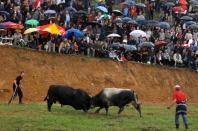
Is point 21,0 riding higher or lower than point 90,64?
higher

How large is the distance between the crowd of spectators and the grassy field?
9966mm

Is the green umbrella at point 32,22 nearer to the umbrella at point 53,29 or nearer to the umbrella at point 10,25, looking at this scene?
the umbrella at point 53,29

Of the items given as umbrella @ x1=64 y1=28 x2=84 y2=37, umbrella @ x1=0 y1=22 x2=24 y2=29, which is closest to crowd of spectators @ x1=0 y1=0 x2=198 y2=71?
umbrella @ x1=64 y1=28 x2=84 y2=37

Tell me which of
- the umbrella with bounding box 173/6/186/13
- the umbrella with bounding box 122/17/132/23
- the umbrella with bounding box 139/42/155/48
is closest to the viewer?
the umbrella with bounding box 139/42/155/48

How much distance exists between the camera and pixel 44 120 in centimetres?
2866

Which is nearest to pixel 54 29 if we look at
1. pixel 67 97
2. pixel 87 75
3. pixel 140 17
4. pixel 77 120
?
pixel 87 75

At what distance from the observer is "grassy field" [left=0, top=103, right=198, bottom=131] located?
27.2m

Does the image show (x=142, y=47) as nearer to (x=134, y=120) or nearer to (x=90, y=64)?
(x=90, y=64)

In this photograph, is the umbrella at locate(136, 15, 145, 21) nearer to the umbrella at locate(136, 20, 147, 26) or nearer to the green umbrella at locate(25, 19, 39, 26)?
the umbrella at locate(136, 20, 147, 26)

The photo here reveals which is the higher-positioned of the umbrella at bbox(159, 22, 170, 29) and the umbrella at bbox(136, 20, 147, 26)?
the umbrella at bbox(136, 20, 147, 26)

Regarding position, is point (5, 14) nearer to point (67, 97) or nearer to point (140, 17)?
point (140, 17)

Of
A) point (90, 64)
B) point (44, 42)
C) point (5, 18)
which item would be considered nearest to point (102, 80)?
point (90, 64)

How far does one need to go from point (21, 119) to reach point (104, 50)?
60.3 feet

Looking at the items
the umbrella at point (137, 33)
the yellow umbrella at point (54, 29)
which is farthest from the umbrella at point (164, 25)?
the yellow umbrella at point (54, 29)
